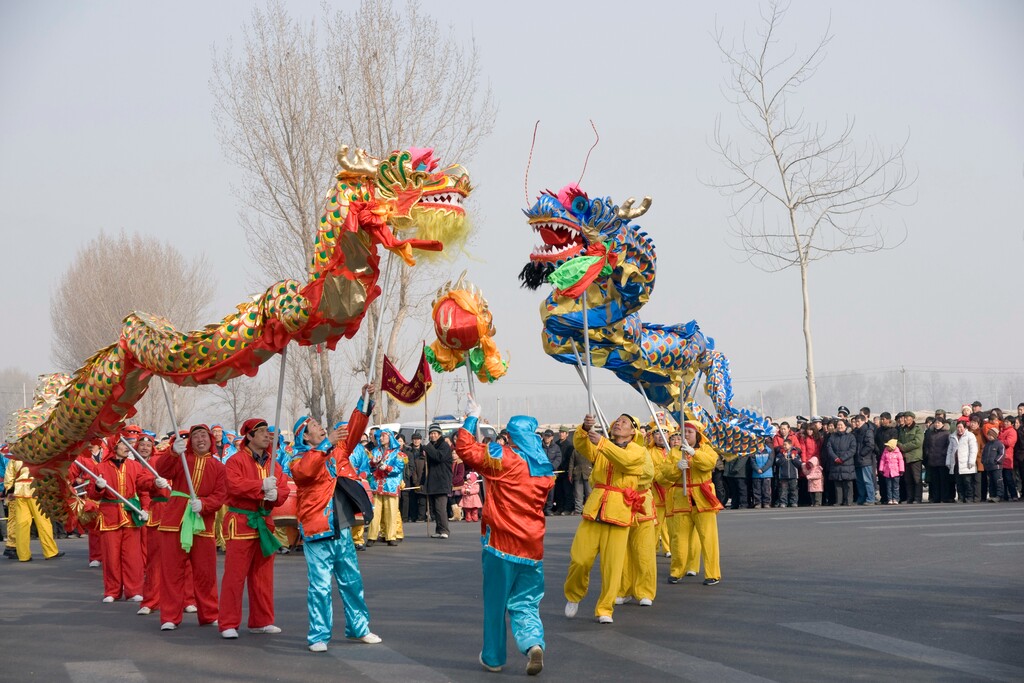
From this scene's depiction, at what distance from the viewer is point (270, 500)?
9383 millimetres

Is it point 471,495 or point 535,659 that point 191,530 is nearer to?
point 535,659

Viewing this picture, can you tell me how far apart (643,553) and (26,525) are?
1055 centimetres

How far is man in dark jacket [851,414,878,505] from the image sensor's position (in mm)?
20891

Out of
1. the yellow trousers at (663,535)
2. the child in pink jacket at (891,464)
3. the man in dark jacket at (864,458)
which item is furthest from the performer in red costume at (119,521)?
the child in pink jacket at (891,464)

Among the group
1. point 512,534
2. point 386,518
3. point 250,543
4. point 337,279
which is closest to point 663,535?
point 386,518

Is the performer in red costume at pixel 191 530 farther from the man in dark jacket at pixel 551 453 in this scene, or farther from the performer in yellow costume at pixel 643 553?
the man in dark jacket at pixel 551 453

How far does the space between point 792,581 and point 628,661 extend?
408cm

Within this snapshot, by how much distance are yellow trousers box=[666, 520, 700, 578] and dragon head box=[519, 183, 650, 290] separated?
3.07 m

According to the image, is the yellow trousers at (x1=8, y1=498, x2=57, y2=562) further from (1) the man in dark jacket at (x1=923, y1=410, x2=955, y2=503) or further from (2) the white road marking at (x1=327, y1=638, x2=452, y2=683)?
(1) the man in dark jacket at (x1=923, y1=410, x2=955, y2=503)

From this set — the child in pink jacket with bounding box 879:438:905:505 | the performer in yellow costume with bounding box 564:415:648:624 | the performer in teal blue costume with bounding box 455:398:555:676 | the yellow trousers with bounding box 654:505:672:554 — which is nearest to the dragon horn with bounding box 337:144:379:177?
the performer in teal blue costume with bounding box 455:398:555:676

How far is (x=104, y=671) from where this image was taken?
26.8ft

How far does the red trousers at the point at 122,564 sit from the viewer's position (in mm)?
12281

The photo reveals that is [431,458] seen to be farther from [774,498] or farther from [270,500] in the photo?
[270,500]

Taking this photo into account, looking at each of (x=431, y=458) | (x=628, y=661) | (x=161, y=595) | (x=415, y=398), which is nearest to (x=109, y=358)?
(x=161, y=595)
